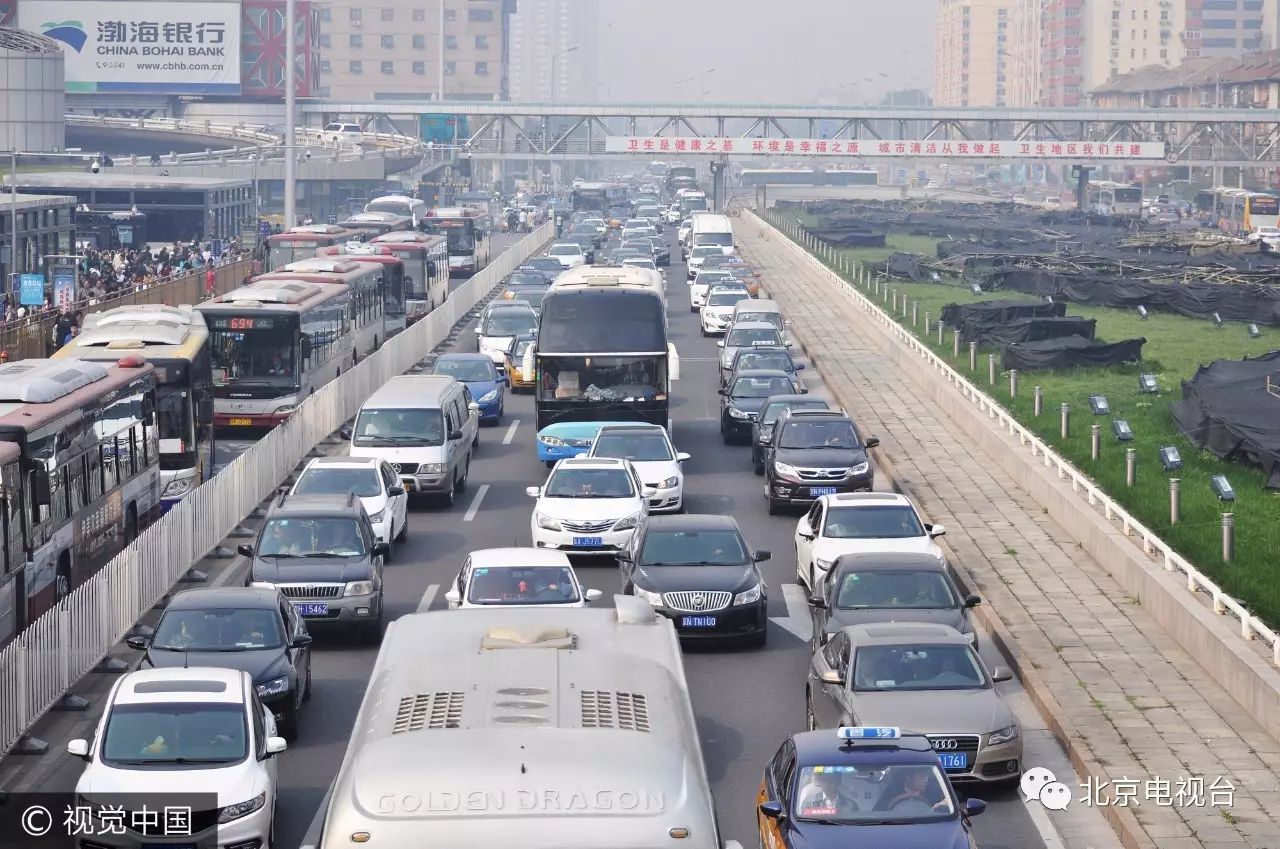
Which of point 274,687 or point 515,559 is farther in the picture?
point 515,559

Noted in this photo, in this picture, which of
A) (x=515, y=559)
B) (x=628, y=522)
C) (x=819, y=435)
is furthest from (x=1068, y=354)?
(x=515, y=559)

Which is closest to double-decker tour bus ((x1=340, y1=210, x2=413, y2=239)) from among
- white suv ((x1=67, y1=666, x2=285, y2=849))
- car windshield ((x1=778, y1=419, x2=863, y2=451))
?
car windshield ((x1=778, y1=419, x2=863, y2=451))

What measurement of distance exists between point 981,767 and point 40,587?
32.3 ft

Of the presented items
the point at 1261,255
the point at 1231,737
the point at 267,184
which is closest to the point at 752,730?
the point at 1231,737

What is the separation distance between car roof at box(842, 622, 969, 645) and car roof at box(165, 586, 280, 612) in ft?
17.7

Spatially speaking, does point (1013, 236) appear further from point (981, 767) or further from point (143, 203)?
point (981, 767)

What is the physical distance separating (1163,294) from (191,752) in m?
54.3

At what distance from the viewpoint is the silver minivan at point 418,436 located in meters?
30.5

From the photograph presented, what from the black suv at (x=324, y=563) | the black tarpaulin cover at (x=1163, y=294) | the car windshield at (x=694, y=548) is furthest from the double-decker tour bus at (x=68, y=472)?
the black tarpaulin cover at (x=1163, y=294)

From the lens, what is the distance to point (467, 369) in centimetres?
4047

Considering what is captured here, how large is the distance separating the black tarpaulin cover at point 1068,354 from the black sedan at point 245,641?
30.9m

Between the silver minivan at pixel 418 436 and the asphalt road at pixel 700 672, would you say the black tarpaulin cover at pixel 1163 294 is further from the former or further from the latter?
the silver minivan at pixel 418 436

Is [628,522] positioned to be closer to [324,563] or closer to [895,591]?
[324,563]

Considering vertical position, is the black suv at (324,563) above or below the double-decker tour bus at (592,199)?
below
